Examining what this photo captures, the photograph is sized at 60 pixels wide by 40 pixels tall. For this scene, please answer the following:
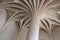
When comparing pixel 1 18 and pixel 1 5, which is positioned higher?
pixel 1 5

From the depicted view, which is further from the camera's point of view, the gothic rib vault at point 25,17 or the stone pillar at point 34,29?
the gothic rib vault at point 25,17

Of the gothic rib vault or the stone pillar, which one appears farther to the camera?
the gothic rib vault

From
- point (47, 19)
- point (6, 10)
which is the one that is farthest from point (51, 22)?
point (6, 10)

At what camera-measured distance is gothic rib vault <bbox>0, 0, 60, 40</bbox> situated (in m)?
9.89

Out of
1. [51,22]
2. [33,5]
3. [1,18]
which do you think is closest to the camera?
[33,5]

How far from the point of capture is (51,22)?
11.2m

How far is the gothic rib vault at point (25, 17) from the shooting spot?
9891mm

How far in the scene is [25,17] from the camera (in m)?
11.0

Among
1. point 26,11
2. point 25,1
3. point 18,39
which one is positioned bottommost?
point 18,39

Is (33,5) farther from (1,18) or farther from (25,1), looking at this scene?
(1,18)

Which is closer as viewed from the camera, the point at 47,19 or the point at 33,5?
the point at 33,5

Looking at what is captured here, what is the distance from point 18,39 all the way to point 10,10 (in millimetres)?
2450

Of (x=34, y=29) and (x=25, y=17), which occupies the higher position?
(x=25, y=17)

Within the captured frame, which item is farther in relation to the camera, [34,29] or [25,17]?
[25,17]
